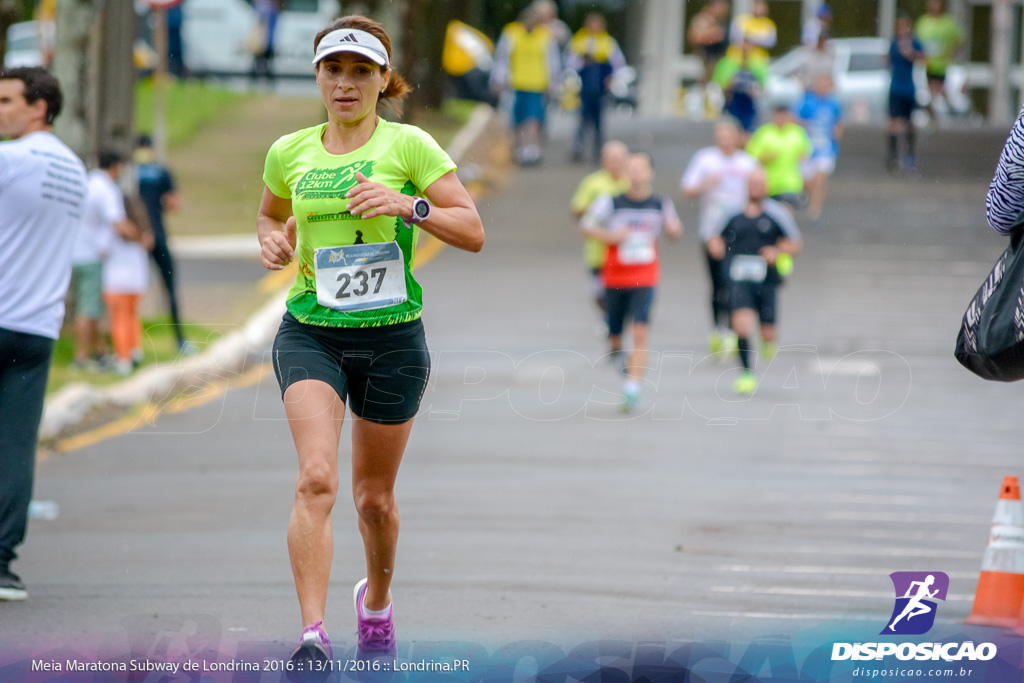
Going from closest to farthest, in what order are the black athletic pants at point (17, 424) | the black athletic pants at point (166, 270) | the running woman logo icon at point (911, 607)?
1. the running woman logo icon at point (911, 607)
2. the black athletic pants at point (17, 424)
3. the black athletic pants at point (166, 270)

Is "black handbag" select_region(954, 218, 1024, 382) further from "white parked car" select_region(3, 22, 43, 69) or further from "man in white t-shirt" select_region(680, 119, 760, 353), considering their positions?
"white parked car" select_region(3, 22, 43, 69)

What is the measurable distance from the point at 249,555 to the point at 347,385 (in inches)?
91.2

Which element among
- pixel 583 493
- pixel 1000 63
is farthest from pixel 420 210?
pixel 1000 63

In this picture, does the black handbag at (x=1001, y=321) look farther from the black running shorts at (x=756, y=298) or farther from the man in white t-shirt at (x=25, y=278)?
the black running shorts at (x=756, y=298)

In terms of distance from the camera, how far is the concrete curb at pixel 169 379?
10734 mm

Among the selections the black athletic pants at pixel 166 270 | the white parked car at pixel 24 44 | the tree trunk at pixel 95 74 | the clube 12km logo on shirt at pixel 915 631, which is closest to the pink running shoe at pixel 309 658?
the clube 12km logo on shirt at pixel 915 631

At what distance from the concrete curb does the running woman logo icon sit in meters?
6.01

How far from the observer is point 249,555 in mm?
6785

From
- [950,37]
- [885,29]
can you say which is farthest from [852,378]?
[885,29]

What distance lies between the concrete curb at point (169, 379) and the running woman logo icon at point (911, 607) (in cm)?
601

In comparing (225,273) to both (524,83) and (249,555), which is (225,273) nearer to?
(524,83)

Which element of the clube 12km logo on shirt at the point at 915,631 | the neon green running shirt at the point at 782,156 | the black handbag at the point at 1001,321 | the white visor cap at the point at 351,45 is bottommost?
the neon green running shirt at the point at 782,156

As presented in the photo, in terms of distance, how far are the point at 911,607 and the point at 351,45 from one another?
253 cm

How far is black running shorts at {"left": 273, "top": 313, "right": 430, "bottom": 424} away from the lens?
15.3ft
